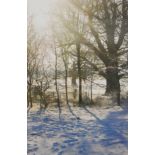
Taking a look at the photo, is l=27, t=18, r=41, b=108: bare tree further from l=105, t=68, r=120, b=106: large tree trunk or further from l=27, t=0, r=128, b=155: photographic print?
l=105, t=68, r=120, b=106: large tree trunk

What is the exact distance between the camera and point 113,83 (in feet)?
5.22

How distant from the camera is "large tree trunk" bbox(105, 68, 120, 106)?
5.20 ft

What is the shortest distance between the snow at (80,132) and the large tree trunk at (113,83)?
73mm

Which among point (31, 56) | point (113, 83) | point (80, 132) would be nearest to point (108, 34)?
point (113, 83)

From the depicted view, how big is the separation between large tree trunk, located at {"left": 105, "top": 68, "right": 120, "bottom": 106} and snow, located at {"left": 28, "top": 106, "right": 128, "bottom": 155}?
73mm

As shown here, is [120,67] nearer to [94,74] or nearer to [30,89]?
[94,74]

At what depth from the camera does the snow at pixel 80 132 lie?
1.58 metres

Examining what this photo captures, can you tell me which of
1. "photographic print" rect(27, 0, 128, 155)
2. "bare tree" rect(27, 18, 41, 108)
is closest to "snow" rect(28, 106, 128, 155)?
"photographic print" rect(27, 0, 128, 155)

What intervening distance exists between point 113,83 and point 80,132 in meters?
0.31

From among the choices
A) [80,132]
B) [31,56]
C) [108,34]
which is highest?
[108,34]
